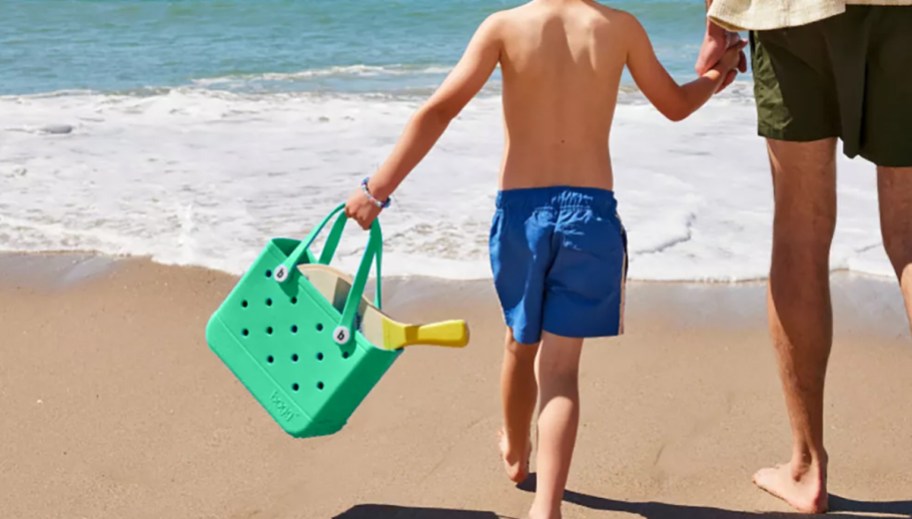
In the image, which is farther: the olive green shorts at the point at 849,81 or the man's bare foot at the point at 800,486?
the man's bare foot at the point at 800,486

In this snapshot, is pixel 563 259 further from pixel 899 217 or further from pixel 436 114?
pixel 899 217

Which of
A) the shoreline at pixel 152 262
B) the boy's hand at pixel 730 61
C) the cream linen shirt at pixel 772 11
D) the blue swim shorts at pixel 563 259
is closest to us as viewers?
the cream linen shirt at pixel 772 11

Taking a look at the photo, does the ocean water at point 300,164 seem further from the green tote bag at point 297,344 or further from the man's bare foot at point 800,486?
the green tote bag at point 297,344

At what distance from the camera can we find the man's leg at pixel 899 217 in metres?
2.63

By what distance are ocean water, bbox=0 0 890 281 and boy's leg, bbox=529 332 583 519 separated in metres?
1.85

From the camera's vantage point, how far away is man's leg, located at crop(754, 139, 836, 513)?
2.74 m

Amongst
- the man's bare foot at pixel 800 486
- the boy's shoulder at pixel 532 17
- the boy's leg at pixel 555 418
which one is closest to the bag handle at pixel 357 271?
the boy's leg at pixel 555 418

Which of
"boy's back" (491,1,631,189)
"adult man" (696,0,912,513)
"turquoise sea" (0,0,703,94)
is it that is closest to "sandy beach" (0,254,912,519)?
"adult man" (696,0,912,513)

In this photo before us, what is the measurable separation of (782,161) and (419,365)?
1.36 metres

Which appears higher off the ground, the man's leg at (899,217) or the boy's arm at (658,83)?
the boy's arm at (658,83)

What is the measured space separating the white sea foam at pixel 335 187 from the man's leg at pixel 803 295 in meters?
1.59

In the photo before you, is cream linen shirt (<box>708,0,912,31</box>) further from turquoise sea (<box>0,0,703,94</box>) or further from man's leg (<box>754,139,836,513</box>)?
turquoise sea (<box>0,0,703,94</box>)

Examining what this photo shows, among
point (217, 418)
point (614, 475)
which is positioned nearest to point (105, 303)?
point (217, 418)

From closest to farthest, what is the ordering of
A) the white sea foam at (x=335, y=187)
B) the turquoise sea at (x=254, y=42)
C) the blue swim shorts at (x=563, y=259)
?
the blue swim shorts at (x=563, y=259)
the white sea foam at (x=335, y=187)
the turquoise sea at (x=254, y=42)
